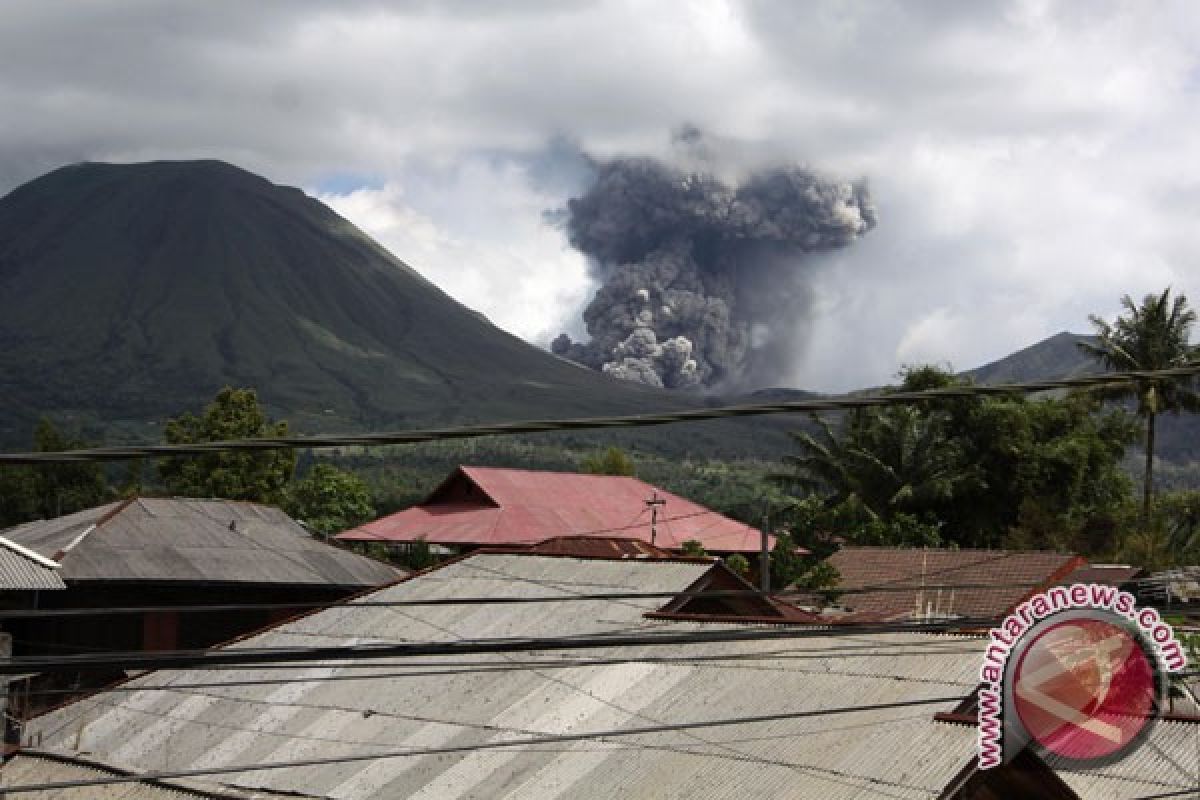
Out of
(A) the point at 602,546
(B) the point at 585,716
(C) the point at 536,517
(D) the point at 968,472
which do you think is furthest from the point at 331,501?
(B) the point at 585,716

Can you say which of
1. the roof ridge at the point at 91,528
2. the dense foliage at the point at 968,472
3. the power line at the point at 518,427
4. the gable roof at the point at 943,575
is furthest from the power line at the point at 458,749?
the dense foliage at the point at 968,472

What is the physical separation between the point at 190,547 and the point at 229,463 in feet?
102

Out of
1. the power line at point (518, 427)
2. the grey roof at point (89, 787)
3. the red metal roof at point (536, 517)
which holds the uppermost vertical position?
the power line at point (518, 427)

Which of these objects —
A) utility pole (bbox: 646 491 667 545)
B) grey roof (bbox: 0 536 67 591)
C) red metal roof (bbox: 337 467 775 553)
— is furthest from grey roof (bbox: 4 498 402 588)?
red metal roof (bbox: 337 467 775 553)

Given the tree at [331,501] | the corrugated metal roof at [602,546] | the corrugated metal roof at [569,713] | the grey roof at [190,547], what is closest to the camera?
the corrugated metal roof at [569,713]

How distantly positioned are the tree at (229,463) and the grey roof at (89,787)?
49.2 metres

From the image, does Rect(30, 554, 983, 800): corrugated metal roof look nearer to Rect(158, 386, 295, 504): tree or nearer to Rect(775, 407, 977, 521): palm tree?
Rect(775, 407, 977, 521): palm tree

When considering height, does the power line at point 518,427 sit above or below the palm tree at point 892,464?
above

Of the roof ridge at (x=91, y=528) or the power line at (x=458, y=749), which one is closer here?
the power line at (x=458, y=749)

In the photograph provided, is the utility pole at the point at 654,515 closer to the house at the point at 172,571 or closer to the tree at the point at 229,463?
the house at the point at 172,571

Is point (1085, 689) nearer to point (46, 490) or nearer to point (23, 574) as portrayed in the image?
point (23, 574)

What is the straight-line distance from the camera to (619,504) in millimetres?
73312

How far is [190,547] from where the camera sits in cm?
4403

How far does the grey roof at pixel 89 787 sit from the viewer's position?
19.3 meters
